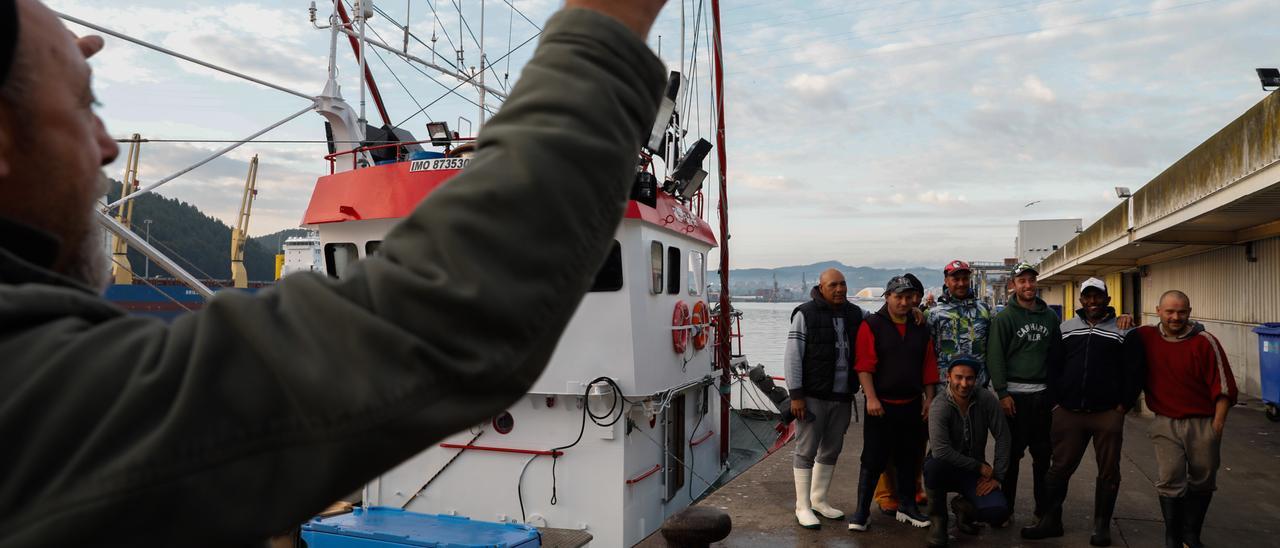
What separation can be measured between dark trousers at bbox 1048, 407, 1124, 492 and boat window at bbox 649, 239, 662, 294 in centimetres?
419

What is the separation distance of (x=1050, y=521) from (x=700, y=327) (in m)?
4.69

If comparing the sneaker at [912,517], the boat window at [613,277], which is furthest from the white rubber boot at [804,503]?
the boat window at [613,277]

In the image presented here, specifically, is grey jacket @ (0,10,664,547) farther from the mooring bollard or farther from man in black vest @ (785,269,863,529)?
man in black vest @ (785,269,863,529)

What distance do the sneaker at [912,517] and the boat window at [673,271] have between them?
3.86 metres

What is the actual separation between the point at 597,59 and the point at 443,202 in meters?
0.18

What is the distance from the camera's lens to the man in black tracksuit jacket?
19.5 feet

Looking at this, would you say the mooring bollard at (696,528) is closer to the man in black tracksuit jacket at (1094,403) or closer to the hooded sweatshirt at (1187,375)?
the man in black tracksuit jacket at (1094,403)

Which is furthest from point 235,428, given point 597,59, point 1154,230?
point 1154,230

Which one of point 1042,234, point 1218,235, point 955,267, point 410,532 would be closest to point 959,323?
point 955,267

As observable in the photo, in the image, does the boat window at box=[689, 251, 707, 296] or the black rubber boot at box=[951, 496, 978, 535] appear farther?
the boat window at box=[689, 251, 707, 296]

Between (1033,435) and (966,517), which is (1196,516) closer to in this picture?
(1033,435)

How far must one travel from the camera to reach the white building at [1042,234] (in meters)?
40.6

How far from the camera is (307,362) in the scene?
574mm

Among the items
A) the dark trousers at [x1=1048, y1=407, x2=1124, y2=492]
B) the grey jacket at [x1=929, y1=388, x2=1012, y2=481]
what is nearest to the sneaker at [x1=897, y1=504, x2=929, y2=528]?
the grey jacket at [x1=929, y1=388, x2=1012, y2=481]
